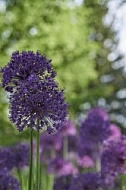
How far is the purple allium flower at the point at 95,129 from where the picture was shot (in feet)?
13.5

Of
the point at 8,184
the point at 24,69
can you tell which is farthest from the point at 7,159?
the point at 24,69

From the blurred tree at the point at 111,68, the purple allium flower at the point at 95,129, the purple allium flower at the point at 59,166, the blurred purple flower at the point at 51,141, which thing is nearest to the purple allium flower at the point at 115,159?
the purple allium flower at the point at 95,129

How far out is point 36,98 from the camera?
6.45 feet

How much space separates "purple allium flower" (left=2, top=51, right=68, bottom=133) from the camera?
1.97m

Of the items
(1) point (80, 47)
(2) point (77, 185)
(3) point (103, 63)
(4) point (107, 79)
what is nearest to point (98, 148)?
(2) point (77, 185)

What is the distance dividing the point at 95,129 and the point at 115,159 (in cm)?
98

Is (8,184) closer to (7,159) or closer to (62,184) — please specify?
(7,159)

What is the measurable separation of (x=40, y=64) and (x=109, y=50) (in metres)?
22.7

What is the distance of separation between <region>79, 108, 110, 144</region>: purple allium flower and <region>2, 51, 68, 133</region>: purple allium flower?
213 centimetres

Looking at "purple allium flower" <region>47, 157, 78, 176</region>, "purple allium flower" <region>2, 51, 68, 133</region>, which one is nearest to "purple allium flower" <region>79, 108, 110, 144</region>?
"purple allium flower" <region>47, 157, 78, 176</region>

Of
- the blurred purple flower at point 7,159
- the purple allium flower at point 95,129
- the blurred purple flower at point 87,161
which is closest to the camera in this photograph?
the blurred purple flower at point 7,159

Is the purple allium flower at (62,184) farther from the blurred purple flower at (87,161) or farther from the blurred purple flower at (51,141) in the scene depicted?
the blurred purple flower at (51,141)

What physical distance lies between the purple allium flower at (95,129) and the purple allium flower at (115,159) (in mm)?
830

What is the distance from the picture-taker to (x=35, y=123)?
6.51 feet
